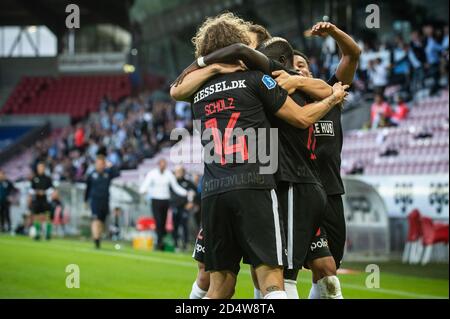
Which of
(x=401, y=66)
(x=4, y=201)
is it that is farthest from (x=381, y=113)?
(x=4, y=201)

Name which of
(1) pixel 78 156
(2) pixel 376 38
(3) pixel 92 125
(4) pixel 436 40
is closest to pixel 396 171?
(4) pixel 436 40

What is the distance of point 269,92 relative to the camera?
5.34 m

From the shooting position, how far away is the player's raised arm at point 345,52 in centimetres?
608

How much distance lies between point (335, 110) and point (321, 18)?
25.1m

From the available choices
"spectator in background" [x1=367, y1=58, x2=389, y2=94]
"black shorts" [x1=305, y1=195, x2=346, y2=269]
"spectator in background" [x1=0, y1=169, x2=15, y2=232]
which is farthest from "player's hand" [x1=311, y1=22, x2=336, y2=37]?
"spectator in background" [x1=0, y1=169, x2=15, y2=232]

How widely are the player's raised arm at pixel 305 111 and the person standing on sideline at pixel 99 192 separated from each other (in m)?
13.6

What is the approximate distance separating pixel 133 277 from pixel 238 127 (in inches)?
289

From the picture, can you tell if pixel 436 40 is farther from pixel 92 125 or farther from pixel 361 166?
pixel 92 125

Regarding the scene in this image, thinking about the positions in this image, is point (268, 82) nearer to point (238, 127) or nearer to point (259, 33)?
point (238, 127)

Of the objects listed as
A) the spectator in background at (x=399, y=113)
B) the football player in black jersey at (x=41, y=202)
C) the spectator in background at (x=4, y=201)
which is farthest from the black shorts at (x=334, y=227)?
the spectator in background at (x=4, y=201)

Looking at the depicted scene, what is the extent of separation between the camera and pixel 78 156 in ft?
113

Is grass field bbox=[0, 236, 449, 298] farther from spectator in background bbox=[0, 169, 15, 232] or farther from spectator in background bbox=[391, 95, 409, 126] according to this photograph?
spectator in background bbox=[0, 169, 15, 232]

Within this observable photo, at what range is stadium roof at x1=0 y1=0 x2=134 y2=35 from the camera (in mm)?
46469

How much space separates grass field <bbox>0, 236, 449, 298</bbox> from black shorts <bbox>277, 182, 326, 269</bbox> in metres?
4.40
